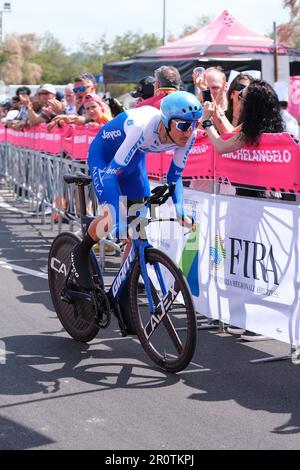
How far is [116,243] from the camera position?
10.1 meters

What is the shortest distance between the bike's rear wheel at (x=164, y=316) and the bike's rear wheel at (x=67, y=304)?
44 cm

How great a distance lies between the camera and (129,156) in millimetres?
6039

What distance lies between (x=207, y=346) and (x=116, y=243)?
3.29 metres

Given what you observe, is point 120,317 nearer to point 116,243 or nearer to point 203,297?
point 203,297

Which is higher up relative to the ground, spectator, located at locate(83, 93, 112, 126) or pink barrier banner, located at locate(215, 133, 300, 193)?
spectator, located at locate(83, 93, 112, 126)

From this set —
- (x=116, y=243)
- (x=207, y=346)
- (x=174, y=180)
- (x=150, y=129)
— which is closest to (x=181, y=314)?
(x=207, y=346)

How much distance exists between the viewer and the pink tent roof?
18.8 metres

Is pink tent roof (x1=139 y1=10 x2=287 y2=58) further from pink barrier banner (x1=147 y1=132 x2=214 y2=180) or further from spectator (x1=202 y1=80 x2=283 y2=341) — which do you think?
spectator (x1=202 y1=80 x2=283 y2=341)

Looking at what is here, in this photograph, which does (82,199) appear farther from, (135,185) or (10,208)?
(10,208)

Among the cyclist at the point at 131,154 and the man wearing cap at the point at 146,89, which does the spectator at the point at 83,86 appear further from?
the cyclist at the point at 131,154

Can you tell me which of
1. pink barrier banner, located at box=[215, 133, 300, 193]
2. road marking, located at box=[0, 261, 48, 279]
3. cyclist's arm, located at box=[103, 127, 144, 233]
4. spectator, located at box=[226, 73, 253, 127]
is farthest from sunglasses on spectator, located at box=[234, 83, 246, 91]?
road marking, located at box=[0, 261, 48, 279]

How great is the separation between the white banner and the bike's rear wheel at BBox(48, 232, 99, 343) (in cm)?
104

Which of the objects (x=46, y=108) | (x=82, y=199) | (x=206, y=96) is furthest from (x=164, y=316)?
(x=46, y=108)

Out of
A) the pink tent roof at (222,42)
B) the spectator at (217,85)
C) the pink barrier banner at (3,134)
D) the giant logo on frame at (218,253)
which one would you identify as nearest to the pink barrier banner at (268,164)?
the giant logo on frame at (218,253)
